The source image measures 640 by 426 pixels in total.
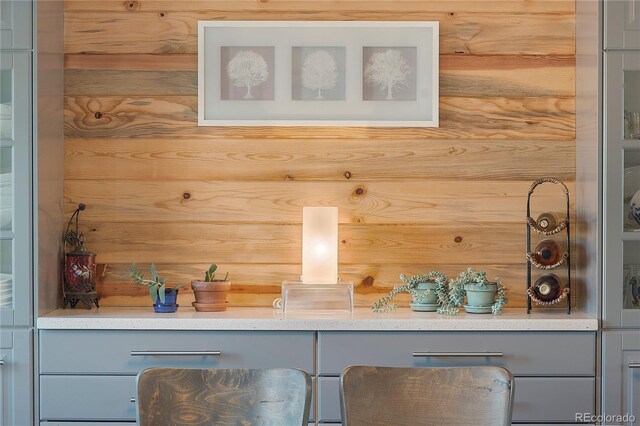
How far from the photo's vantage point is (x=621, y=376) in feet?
9.43

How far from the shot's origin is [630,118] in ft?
9.59

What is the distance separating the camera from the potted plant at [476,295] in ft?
9.78

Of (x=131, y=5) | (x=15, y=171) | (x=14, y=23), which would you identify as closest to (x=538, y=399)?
(x=15, y=171)

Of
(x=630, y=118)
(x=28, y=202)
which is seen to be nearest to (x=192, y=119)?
(x=28, y=202)

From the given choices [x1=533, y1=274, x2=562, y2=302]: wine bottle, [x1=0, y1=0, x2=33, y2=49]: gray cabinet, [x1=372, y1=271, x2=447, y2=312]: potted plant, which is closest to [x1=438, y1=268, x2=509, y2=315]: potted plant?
[x1=372, y1=271, x2=447, y2=312]: potted plant

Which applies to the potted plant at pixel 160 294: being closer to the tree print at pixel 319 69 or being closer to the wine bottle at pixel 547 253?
the tree print at pixel 319 69

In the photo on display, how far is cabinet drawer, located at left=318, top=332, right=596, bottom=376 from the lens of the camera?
2826 mm

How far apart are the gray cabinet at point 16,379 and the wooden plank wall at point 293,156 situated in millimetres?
443

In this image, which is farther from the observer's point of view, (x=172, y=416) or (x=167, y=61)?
(x=167, y=61)

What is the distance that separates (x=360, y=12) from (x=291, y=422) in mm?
1886

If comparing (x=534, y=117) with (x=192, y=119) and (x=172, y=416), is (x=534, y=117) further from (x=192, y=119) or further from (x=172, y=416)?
(x=172, y=416)

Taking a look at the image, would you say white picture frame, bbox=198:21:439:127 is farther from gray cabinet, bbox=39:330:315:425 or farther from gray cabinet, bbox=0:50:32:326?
gray cabinet, bbox=39:330:315:425

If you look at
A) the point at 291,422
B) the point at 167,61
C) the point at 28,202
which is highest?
the point at 167,61

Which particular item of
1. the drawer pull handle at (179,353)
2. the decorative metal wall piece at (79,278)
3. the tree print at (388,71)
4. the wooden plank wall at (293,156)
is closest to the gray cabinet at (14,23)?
the wooden plank wall at (293,156)
